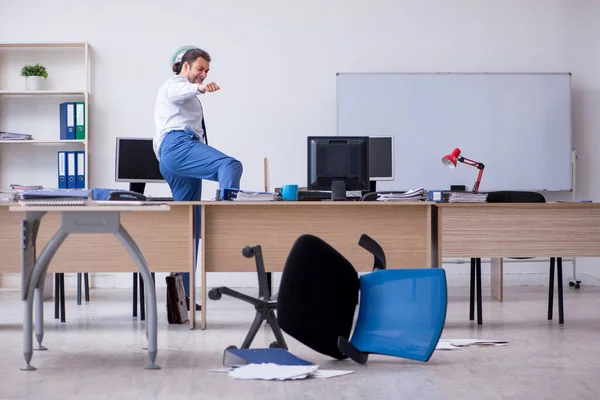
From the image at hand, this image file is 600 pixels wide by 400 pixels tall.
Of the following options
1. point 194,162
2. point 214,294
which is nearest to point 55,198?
point 214,294

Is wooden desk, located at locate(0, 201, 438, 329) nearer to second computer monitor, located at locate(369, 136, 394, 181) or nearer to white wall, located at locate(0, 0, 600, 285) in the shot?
second computer monitor, located at locate(369, 136, 394, 181)

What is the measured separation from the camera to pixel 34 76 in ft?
21.6

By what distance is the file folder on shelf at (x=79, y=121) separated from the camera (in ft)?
21.5

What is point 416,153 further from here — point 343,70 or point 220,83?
point 220,83

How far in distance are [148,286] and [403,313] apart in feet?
3.39

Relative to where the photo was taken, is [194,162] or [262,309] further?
[194,162]

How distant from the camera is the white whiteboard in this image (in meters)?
6.79

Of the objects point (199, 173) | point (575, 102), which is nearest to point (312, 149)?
point (199, 173)

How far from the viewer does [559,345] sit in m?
3.65

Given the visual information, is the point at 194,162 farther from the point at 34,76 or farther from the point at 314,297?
the point at 34,76

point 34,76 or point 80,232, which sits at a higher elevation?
point 34,76

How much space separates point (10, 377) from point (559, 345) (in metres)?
2.34

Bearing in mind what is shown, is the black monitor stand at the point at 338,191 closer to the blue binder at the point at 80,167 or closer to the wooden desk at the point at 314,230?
the wooden desk at the point at 314,230

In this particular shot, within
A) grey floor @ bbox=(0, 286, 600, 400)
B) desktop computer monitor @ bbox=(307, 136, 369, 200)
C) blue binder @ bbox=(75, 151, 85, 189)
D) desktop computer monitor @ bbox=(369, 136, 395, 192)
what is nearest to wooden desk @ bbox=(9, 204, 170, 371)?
grey floor @ bbox=(0, 286, 600, 400)
